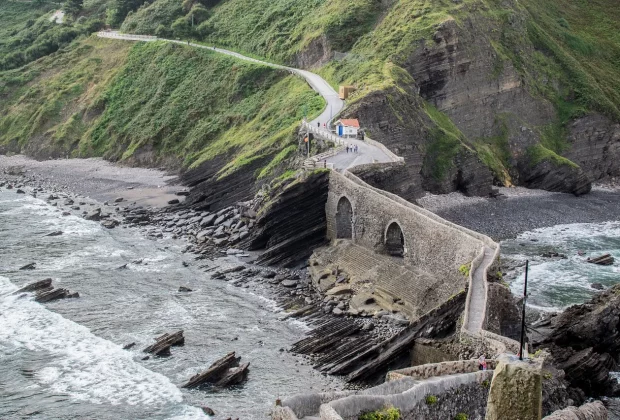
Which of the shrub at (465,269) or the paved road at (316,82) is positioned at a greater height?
the paved road at (316,82)

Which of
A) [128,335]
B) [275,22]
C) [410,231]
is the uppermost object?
[275,22]

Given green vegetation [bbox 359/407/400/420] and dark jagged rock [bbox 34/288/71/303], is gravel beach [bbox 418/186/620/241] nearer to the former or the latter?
dark jagged rock [bbox 34/288/71/303]

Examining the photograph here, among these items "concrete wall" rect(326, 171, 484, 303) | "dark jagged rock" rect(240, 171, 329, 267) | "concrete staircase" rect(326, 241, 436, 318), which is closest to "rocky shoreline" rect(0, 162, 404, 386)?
"dark jagged rock" rect(240, 171, 329, 267)

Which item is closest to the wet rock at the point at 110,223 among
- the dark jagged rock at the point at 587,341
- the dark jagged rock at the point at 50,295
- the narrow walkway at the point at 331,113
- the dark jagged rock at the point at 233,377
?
the dark jagged rock at the point at 50,295

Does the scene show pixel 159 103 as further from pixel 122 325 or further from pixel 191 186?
pixel 122 325

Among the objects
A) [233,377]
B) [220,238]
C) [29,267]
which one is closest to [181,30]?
[220,238]

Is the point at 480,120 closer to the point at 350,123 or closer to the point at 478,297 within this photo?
the point at 350,123

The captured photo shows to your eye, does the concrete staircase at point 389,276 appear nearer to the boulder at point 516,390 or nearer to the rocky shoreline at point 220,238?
the rocky shoreline at point 220,238
